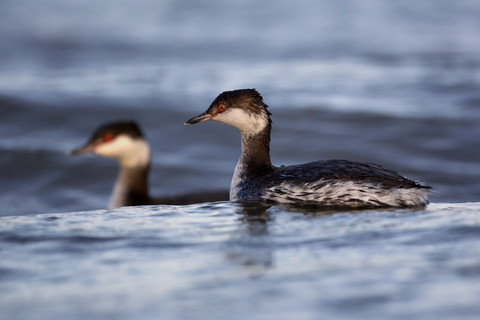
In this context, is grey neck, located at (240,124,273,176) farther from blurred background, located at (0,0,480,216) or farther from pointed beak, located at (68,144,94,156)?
pointed beak, located at (68,144,94,156)

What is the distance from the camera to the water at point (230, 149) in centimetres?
423

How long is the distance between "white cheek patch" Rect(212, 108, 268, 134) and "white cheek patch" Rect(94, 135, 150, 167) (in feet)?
7.60

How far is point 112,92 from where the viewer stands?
13984 mm

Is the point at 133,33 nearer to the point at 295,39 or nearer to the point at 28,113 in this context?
the point at 295,39

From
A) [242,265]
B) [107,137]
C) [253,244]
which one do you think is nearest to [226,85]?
[107,137]

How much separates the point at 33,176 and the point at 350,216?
6.25 m

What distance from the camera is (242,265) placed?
4.68 meters

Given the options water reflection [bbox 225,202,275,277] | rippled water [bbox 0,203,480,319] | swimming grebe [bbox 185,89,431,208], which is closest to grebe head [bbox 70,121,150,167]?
swimming grebe [bbox 185,89,431,208]

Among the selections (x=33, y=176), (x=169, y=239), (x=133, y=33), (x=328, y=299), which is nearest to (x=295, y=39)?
(x=133, y=33)

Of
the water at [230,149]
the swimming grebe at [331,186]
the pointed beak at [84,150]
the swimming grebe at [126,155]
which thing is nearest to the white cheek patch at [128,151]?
the swimming grebe at [126,155]

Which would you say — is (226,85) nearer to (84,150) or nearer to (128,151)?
(128,151)

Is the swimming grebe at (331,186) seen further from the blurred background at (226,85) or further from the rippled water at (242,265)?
the blurred background at (226,85)

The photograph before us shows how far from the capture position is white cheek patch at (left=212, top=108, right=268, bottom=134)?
23.8 feet

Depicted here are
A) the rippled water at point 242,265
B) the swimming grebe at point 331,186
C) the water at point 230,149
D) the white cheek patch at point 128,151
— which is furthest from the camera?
the white cheek patch at point 128,151
